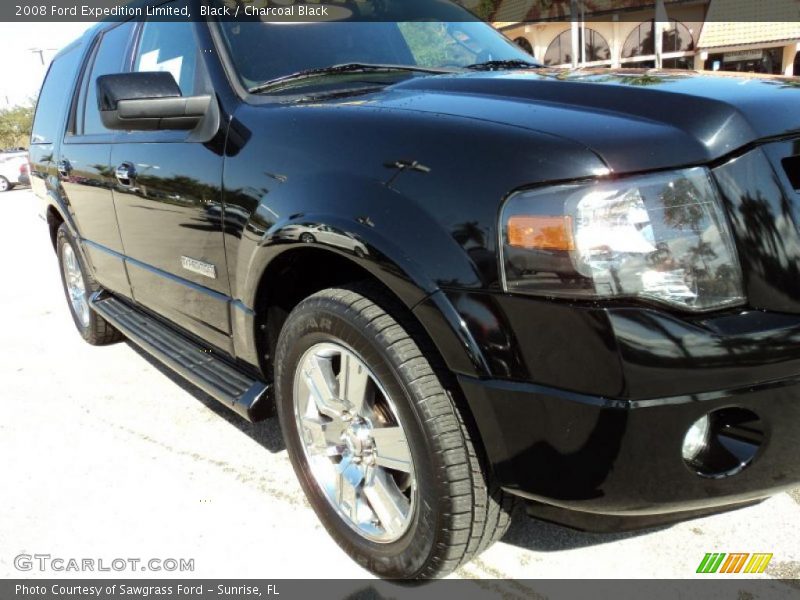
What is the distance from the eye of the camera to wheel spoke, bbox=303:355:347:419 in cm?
209

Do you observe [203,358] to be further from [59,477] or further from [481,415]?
[481,415]

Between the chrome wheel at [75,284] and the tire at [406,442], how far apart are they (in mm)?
3117

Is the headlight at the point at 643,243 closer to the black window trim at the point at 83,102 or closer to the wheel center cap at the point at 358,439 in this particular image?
the wheel center cap at the point at 358,439

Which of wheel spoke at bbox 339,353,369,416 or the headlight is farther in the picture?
wheel spoke at bbox 339,353,369,416

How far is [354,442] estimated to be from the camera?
209cm

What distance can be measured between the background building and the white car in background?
17.7 metres

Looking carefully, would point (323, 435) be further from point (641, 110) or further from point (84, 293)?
point (84, 293)

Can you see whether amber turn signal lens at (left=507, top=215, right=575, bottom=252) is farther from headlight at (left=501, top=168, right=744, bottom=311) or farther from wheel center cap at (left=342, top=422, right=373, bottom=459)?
wheel center cap at (left=342, top=422, right=373, bottom=459)

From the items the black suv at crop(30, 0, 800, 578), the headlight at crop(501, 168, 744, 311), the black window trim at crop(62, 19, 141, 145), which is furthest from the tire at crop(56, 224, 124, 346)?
the headlight at crop(501, 168, 744, 311)

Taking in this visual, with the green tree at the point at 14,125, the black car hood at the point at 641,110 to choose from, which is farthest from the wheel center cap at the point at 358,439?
the green tree at the point at 14,125

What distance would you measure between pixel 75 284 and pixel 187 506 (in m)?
2.91

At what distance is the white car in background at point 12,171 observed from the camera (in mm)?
24000

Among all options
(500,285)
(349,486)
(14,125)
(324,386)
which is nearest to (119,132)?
(324,386)

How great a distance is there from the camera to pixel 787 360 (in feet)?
4.74
